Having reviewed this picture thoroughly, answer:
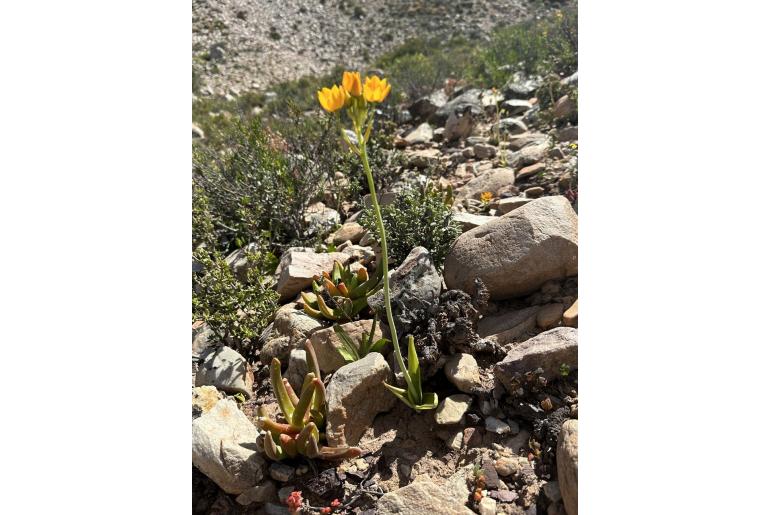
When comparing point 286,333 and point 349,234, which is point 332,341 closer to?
point 286,333

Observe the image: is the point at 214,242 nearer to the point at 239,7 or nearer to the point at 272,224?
the point at 272,224

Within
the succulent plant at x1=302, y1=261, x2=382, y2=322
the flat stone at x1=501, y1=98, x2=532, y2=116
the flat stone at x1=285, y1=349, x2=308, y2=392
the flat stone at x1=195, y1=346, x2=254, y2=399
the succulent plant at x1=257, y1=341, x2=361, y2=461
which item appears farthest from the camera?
the flat stone at x1=501, y1=98, x2=532, y2=116

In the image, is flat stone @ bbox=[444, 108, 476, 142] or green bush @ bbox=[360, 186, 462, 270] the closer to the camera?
green bush @ bbox=[360, 186, 462, 270]

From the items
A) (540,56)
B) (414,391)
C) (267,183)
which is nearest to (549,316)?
(414,391)

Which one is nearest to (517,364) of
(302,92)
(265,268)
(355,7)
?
(265,268)

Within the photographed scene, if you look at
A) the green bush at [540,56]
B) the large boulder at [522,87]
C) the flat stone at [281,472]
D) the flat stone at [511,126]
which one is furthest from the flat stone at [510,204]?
the green bush at [540,56]

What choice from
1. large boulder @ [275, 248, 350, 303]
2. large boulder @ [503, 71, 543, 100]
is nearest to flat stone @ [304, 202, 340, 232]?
large boulder @ [275, 248, 350, 303]

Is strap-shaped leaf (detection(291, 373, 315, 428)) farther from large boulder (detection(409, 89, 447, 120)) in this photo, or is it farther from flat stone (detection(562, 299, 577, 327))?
large boulder (detection(409, 89, 447, 120))
